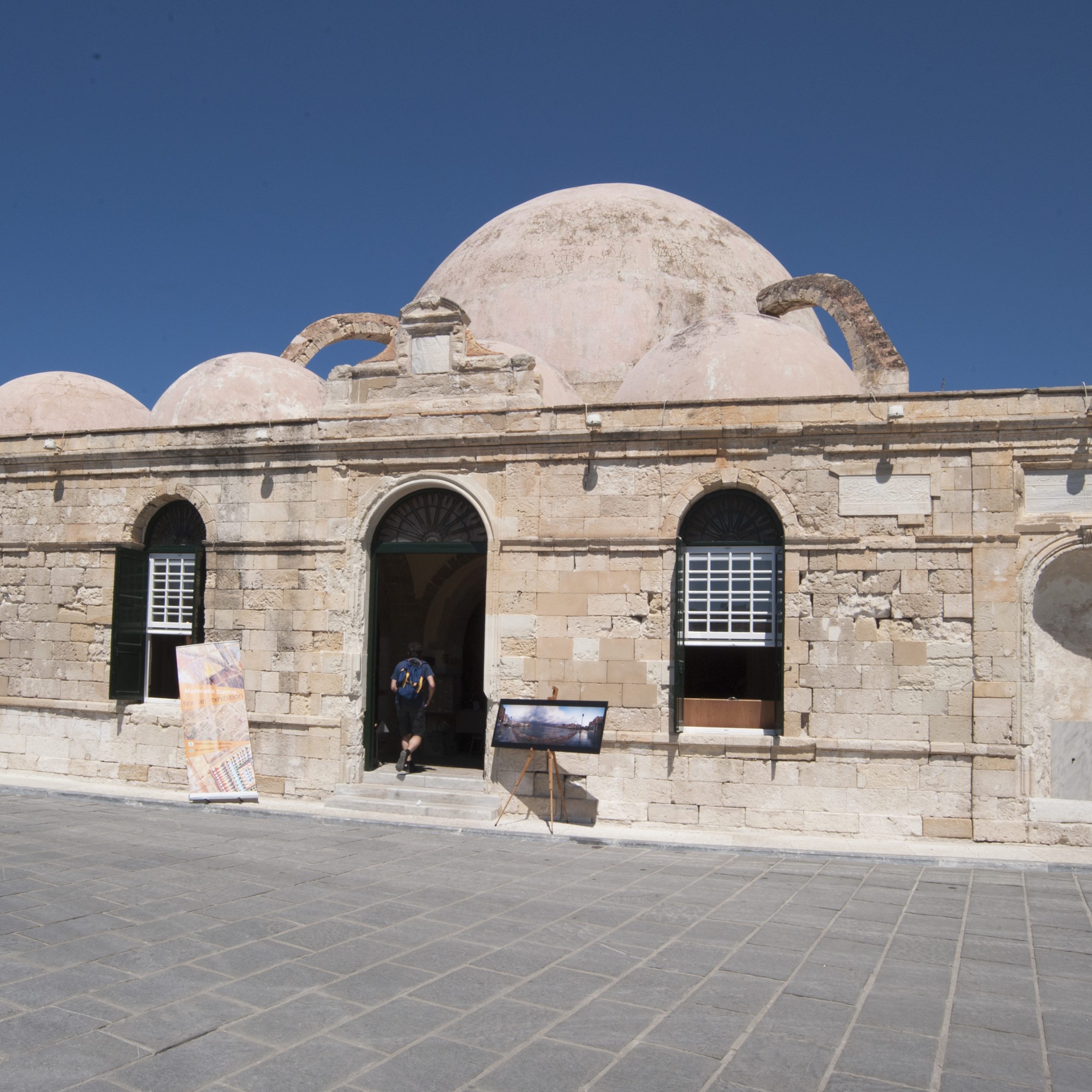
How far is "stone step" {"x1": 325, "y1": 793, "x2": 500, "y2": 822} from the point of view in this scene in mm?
9906

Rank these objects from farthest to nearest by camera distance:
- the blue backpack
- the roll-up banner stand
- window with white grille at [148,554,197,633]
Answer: window with white grille at [148,554,197,633] → the blue backpack → the roll-up banner stand

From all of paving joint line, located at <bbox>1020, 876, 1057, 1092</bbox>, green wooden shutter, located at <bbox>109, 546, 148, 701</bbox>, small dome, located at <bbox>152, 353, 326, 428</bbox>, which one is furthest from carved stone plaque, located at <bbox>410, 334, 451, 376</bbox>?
paving joint line, located at <bbox>1020, 876, 1057, 1092</bbox>

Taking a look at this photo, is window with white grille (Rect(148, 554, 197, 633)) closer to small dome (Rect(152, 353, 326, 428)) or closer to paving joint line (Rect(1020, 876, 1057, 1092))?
small dome (Rect(152, 353, 326, 428))

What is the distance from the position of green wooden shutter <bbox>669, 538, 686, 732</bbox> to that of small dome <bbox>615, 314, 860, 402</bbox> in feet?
5.86

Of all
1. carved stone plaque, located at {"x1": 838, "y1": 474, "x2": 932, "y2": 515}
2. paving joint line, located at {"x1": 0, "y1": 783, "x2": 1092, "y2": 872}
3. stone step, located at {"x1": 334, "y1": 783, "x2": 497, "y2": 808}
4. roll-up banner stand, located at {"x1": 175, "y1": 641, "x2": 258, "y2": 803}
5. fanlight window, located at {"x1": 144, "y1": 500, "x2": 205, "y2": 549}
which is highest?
carved stone plaque, located at {"x1": 838, "y1": 474, "x2": 932, "y2": 515}

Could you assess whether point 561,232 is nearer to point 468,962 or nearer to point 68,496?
point 68,496

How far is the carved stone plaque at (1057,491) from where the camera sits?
30.9 ft

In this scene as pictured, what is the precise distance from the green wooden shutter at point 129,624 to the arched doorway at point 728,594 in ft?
21.9

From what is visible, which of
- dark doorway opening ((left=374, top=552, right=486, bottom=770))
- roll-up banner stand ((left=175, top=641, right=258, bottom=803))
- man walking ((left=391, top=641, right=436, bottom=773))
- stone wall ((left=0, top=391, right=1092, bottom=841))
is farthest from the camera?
dark doorway opening ((left=374, top=552, right=486, bottom=770))

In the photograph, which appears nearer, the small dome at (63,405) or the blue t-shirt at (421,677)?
the blue t-shirt at (421,677)

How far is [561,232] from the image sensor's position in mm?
14969

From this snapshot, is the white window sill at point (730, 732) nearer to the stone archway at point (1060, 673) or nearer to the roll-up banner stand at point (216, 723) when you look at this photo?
the stone archway at point (1060, 673)

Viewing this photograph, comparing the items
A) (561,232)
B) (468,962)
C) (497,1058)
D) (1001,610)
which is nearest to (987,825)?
(1001,610)

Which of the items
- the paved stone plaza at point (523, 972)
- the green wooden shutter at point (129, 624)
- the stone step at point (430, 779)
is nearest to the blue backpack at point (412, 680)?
the stone step at point (430, 779)
